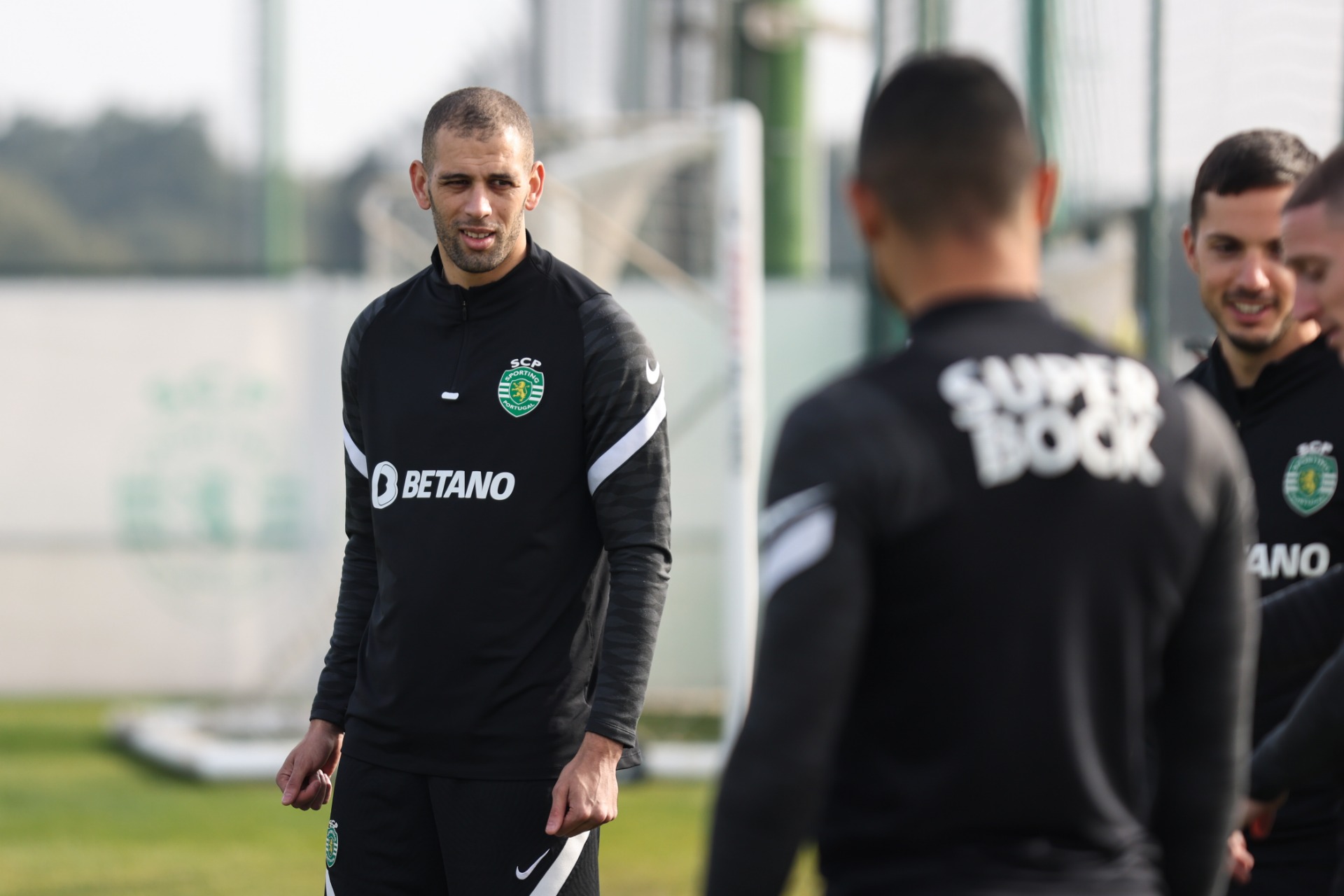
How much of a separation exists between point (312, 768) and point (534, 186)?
40.3 inches

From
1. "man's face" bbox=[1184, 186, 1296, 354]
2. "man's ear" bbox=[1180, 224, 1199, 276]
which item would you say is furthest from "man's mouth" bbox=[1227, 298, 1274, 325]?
"man's ear" bbox=[1180, 224, 1199, 276]

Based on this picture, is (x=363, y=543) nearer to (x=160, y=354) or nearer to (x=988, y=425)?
(x=988, y=425)

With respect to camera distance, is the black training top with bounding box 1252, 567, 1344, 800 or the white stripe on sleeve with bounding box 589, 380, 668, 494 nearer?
the black training top with bounding box 1252, 567, 1344, 800

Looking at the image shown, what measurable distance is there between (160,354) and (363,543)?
7325 millimetres

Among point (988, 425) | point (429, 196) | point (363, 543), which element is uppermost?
point (429, 196)

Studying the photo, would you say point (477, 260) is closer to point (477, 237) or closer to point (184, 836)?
point (477, 237)

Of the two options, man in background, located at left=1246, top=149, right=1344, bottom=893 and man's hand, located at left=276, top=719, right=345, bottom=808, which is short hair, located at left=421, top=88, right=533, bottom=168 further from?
man in background, located at left=1246, top=149, right=1344, bottom=893

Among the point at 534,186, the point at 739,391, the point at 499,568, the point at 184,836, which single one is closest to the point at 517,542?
the point at 499,568

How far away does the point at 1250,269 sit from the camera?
2428 millimetres

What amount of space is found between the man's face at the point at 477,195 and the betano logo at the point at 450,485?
0.33 metres

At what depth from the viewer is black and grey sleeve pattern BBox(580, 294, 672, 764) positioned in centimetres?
245

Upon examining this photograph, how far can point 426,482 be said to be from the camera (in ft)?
8.32

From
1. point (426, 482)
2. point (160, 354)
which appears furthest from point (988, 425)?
point (160, 354)

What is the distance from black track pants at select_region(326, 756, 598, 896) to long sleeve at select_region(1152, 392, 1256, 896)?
44.0 inches
